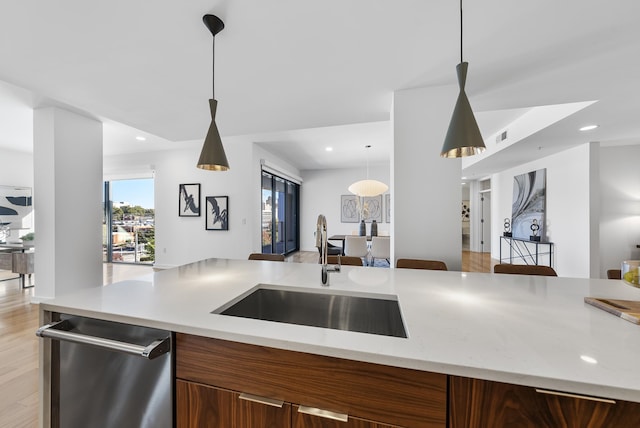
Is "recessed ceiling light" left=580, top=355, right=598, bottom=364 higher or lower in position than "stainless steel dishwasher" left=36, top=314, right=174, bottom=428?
higher

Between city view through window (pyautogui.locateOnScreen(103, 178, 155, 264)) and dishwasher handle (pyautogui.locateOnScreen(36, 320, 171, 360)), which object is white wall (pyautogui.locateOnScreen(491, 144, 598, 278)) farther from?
city view through window (pyautogui.locateOnScreen(103, 178, 155, 264))

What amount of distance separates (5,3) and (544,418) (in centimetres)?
285

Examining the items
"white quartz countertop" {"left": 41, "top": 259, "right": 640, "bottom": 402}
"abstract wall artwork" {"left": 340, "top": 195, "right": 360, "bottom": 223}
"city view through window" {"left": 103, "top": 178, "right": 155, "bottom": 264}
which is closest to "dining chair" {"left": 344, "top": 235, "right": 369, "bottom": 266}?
"abstract wall artwork" {"left": 340, "top": 195, "right": 360, "bottom": 223}

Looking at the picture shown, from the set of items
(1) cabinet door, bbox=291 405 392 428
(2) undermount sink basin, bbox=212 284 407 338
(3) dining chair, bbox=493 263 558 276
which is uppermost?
(3) dining chair, bbox=493 263 558 276

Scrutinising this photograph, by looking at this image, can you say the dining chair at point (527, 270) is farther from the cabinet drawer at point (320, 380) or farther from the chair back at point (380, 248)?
the chair back at point (380, 248)

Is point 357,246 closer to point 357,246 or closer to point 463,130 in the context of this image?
point 357,246

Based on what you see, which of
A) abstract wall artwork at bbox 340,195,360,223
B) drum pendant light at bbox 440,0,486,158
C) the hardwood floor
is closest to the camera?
drum pendant light at bbox 440,0,486,158

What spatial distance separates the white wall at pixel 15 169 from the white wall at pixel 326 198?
6281mm

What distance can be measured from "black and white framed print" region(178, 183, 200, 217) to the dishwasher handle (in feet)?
14.6

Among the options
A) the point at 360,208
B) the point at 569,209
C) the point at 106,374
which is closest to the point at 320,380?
A: the point at 106,374

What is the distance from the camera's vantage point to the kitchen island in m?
0.63

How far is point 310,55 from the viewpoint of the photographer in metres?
1.78

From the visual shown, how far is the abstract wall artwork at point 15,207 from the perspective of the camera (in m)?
4.91

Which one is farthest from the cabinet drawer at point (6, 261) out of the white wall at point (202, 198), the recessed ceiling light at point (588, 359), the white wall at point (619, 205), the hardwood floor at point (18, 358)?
the white wall at point (619, 205)
